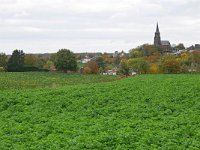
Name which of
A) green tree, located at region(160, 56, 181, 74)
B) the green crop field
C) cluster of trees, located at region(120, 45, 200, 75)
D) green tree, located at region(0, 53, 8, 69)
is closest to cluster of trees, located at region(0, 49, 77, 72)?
green tree, located at region(0, 53, 8, 69)

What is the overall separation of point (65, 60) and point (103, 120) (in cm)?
6937

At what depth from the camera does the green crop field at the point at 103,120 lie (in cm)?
1298

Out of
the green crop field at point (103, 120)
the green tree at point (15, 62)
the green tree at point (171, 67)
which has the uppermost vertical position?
the green tree at point (15, 62)

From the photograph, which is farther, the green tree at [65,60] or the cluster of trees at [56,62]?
the cluster of trees at [56,62]

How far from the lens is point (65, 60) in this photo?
8625 centimetres

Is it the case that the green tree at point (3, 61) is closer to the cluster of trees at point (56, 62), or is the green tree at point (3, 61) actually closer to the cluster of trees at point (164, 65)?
the cluster of trees at point (56, 62)

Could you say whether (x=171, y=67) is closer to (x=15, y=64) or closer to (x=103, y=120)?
(x=15, y=64)

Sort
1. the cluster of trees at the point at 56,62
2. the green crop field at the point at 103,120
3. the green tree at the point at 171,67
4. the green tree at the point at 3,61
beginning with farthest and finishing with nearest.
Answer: the green tree at the point at 3,61 → the cluster of trees at the point at 56,62 → the green tree at the point at 171,67 → the green crop field at the point at 103,120

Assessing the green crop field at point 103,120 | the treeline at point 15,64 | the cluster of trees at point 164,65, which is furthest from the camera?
the treeline at point 15,64

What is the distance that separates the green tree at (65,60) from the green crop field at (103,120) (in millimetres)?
57265

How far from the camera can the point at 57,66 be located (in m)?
87.7

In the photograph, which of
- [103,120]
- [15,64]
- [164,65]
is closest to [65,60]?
[15,64]

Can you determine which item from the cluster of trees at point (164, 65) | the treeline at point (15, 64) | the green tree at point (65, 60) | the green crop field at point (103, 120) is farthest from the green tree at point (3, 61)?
the green crop field at point (103, 120)

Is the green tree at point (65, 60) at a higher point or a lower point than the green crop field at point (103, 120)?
higher
